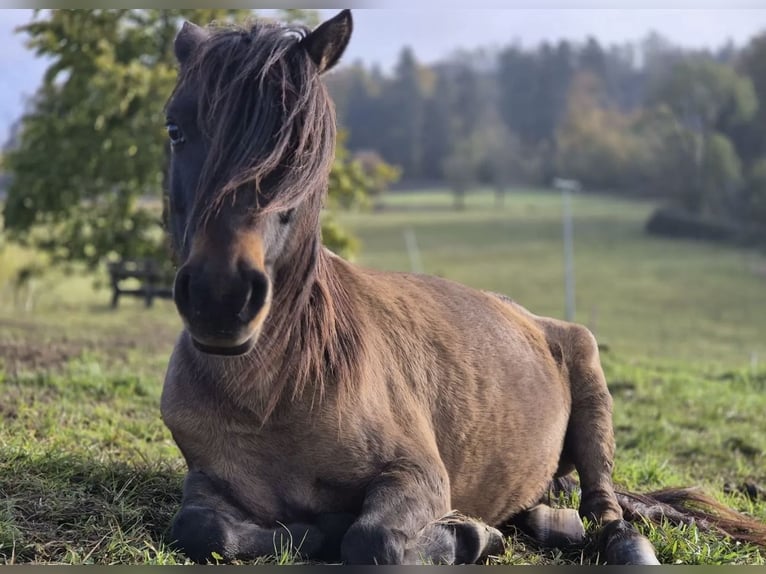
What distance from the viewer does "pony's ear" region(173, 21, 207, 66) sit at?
11.4 feet

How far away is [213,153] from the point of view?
3023 mm

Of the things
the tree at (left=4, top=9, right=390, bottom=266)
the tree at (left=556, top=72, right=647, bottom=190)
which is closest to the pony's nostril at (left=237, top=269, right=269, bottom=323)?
the tree at (left=4, top=9, right=390, bottom=266)

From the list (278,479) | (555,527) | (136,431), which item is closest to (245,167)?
(278,479)

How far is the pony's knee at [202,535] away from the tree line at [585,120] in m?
28.3

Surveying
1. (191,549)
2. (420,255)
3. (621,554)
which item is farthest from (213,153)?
(420,255)

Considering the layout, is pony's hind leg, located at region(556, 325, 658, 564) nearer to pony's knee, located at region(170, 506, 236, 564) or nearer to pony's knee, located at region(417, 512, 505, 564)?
pony's knee, located at region(417, 512, 505, 564)

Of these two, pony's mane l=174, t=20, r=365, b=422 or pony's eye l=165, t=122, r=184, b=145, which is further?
pony's eye l=165, t=122, r=184, b=145

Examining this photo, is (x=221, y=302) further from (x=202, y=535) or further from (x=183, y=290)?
(x=202, y=535)

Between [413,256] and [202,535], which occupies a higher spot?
[202,535]

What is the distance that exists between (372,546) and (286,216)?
131 cm

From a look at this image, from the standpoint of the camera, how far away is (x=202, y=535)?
331cm

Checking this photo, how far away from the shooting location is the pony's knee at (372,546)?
10.4ft

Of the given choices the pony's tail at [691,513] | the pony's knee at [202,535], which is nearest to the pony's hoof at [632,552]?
the pony's tail at [691,513]

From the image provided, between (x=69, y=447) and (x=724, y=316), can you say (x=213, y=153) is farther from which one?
(x=724, y=316)
